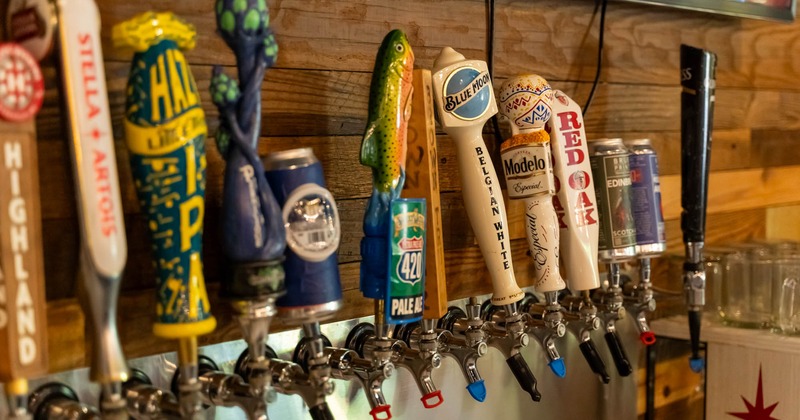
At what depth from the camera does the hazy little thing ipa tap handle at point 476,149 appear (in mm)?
1043

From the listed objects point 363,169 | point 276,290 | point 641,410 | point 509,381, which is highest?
point 363,169

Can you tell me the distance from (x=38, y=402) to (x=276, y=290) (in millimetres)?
251

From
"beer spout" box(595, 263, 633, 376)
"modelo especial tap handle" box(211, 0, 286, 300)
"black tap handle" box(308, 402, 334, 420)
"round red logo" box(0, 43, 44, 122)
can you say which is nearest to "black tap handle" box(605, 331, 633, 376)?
"beer spout" box(595, 263, 633, 376)

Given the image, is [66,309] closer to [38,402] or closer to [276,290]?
[38,402]

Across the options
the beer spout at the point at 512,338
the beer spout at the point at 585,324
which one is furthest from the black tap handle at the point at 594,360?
the beer spout at the point at 512,338

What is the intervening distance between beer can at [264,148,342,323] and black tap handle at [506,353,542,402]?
0.34m

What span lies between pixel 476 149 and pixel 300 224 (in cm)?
30

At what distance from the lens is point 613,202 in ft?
4.01

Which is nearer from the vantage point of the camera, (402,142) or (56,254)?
(56,254)

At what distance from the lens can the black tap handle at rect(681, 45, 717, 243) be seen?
4.25ft

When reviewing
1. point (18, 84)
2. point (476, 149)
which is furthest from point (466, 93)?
point (18, 84)

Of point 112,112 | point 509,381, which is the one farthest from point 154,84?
A: point 509,381

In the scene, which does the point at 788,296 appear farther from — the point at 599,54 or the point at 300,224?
the point at 300,224

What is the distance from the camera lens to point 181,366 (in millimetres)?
815
